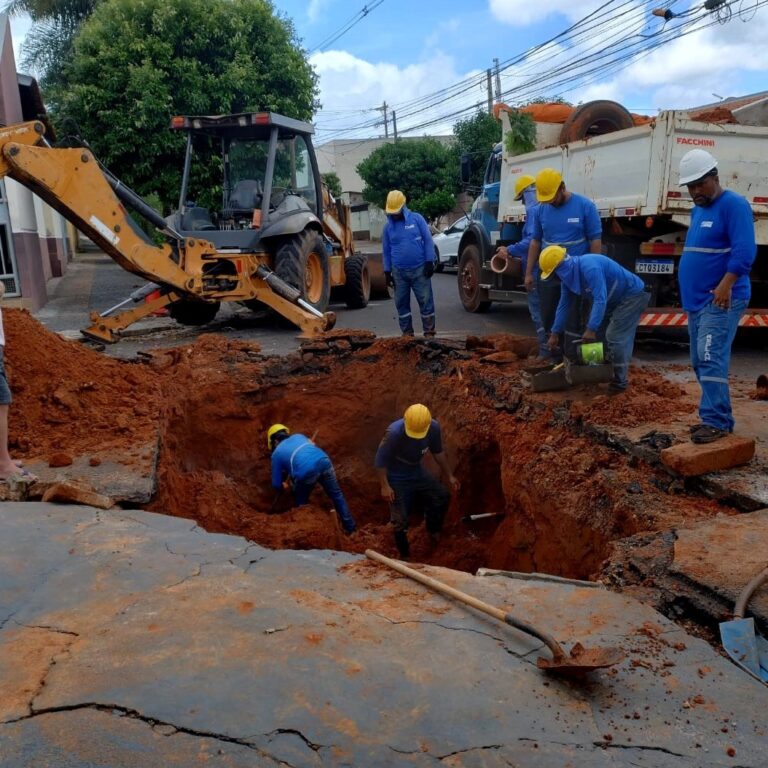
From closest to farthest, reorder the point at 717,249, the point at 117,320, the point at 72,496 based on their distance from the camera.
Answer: the point at 72,496, the point at 717,249, the point at 117,320

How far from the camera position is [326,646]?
2621mm

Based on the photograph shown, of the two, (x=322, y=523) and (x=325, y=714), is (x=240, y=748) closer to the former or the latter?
(x=325, y=714)

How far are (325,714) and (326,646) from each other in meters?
0.40

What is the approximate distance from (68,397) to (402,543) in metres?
3.17

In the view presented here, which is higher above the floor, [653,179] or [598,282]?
[653,179]

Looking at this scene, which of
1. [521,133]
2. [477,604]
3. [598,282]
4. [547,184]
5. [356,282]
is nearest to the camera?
[477,604]

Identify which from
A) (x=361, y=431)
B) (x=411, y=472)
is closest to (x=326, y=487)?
(x=411, y=472)

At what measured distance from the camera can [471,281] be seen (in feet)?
38.8

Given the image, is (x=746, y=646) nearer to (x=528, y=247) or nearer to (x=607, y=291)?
(x=607, y=291)

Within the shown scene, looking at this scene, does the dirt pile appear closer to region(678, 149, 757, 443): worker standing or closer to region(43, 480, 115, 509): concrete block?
region(43, 480, 115, 509): concrete block

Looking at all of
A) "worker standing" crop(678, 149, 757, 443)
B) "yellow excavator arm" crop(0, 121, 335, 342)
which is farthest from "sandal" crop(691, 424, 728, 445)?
"yellow excavator arm" crop(0, 121, 335, 342)

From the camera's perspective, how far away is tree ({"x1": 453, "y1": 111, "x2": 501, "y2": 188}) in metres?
25.3

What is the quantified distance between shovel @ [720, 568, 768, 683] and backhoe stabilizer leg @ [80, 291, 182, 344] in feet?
26.0

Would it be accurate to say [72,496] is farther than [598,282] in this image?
No
